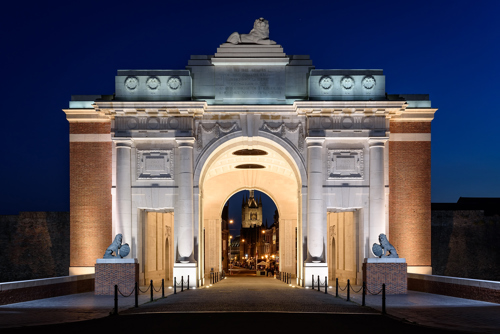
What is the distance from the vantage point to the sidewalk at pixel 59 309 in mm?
17406

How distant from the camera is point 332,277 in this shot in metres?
41.5

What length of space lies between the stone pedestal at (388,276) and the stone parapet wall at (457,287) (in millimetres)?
1417

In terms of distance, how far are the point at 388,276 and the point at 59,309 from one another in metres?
14.8

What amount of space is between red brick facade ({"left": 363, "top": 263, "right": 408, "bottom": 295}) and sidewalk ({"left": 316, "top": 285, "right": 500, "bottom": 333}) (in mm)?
755

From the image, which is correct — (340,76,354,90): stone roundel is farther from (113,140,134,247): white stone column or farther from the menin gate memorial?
(113,140,134,247): white stone column

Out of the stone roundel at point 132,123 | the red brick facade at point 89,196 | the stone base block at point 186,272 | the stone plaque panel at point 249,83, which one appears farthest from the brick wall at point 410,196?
the red brick facade at point 89,196

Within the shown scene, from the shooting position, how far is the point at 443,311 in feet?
64.6

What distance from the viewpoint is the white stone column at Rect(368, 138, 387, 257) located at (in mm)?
32156

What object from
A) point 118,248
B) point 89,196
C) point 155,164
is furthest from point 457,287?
point 89,196

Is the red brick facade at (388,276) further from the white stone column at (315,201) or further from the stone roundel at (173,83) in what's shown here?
the stone roundel at (173,83)

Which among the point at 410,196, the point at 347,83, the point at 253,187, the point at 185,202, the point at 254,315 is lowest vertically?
the point at 254,315

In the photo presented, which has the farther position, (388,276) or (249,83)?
(249,83)

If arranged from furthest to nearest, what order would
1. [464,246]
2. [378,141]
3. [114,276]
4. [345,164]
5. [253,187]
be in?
[253,187]
[464,246]
[345,164]
[378,141]
[114,276]

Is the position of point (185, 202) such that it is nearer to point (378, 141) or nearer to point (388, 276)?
point (378, 141)
